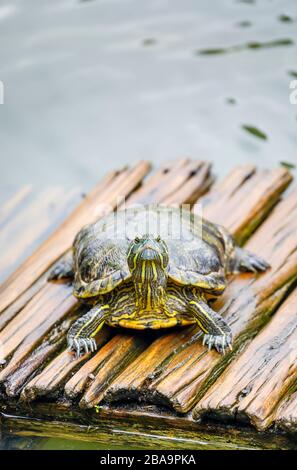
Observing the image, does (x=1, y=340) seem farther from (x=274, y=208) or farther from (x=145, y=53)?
(x=145, y=53)

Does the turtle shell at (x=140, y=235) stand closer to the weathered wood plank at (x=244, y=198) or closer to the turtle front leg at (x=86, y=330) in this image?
the turtle front leg at (x=86, y=330)

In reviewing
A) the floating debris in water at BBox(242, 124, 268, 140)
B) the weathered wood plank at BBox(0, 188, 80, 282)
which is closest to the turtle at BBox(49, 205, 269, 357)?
the weathered wood plank at BBox(0, 188, 80, 282)

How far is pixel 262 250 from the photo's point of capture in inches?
218

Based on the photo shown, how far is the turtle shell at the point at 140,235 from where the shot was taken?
469cm

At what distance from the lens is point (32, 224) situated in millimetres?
6340

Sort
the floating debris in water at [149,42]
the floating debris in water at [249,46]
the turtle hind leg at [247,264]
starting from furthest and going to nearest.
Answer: the floating debris in water at [149,42]
the floating debris in water at [249,46]
the turtle hind leg at [247,264]

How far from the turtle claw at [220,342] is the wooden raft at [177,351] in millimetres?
36

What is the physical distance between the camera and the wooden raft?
13.8 ft

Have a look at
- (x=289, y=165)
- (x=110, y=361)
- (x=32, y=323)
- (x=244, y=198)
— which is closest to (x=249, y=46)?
(x=289, y=165)

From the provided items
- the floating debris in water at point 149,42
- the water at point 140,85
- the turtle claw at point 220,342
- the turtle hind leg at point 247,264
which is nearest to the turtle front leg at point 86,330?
the turtle claw at point 220,342

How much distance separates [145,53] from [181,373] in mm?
Answer: 5518

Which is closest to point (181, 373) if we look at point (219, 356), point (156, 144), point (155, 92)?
point (219, 356)

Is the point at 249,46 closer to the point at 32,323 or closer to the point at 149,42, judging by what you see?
the point at 149,42

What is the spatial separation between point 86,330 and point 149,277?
18.7 inches
